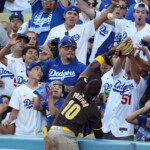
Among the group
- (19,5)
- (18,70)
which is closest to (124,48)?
(18,70)

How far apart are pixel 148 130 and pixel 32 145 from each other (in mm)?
1554

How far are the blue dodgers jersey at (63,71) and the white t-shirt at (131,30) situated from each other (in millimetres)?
1054

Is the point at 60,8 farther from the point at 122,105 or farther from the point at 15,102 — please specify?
the point at 122,105

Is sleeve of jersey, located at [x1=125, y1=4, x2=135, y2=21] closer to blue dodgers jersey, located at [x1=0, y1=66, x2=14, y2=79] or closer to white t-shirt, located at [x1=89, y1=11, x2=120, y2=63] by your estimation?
white t-shirt, located at [x1=89, y1=11, x2=120, y2=63]

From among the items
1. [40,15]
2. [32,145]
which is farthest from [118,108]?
[40,15]

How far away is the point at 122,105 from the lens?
691cm

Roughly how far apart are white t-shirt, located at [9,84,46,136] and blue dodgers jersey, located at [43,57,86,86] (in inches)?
15.2

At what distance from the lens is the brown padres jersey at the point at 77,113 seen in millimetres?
5664

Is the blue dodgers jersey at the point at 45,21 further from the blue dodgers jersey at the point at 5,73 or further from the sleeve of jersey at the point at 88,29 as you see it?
the blue dodgers jersey at the point at 5,73

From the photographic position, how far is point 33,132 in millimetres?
7008

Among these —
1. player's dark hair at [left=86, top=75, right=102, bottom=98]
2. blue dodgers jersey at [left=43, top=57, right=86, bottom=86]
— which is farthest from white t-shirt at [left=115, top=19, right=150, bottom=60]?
player's dark hair at [left=86, top=75, right=102, bottom=98]

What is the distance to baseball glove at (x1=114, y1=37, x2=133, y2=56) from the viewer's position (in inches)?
230

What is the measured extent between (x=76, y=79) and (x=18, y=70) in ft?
4.24

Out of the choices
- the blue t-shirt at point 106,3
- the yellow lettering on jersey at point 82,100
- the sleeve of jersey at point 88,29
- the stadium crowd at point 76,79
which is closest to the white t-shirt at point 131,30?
the stadium crowd at point 76,79
